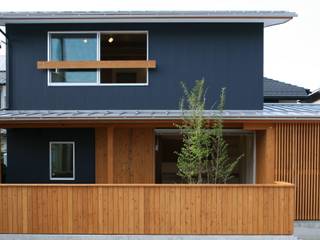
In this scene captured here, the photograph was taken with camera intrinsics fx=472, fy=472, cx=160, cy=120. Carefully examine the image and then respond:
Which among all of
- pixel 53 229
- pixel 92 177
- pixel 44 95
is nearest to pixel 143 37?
pixel 44 95

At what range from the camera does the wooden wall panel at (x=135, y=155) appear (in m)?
15.1

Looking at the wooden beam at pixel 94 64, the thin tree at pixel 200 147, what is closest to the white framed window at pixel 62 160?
the wooden beam at pixel 94 64

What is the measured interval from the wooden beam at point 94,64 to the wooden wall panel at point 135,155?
6.70 feet

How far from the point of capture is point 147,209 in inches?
460

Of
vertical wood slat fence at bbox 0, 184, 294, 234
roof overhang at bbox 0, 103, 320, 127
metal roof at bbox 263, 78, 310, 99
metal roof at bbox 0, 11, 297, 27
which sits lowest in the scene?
vertical wood slat fence at bbox 0, 184, 294, 234

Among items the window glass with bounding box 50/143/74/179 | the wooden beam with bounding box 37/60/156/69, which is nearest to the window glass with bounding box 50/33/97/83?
the wooden beam with bounding box 37/60/156/69

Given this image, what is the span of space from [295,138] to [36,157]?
8076 millimetres

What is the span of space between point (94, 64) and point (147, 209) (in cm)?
537

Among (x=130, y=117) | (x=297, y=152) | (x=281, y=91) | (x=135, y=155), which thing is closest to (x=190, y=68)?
(x=130, y=117)

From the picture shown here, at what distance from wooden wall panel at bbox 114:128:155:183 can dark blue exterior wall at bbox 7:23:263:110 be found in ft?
3.00

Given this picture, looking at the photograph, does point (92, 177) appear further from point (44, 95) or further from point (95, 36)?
→ point (95, 36)

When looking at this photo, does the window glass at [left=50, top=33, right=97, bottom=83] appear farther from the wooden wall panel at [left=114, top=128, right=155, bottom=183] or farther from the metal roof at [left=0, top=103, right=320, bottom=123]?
the wooden wall panel at [left=114, top=128, right=155, bottom=183]

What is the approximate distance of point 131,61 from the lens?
14.7 meters

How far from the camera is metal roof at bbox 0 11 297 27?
565 inches
